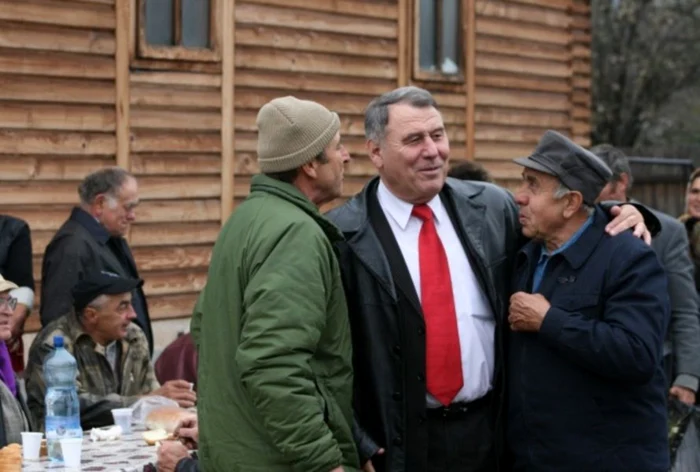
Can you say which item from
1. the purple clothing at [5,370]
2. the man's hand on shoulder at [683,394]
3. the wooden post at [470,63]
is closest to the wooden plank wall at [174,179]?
the wooden post at [470,63]

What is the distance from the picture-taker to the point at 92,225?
311 inches

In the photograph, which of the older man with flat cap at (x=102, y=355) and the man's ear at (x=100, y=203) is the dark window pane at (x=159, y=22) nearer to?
the man's ear at (x=100, y=203)

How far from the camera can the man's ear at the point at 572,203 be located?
4797 mm

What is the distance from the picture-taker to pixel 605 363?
4.54 meters

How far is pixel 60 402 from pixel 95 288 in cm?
110

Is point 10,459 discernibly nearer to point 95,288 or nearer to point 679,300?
point 95,288

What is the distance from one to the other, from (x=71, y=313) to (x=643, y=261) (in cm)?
315

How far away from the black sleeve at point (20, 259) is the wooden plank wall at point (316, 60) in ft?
9.03

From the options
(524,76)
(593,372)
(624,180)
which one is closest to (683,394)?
(624,180)

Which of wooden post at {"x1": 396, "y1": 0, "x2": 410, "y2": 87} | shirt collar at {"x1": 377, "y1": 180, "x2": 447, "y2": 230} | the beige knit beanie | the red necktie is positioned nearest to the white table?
the red necktie

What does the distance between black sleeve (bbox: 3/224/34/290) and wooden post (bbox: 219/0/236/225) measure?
2.48 metres

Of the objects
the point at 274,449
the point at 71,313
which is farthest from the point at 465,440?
the point at 71,313

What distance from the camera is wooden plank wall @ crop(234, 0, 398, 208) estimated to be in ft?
34.7

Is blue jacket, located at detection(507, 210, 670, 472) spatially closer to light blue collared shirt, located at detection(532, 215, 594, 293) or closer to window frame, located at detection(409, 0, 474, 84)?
light blue collared shirt, located at detection(532, 215, 594, 293)
